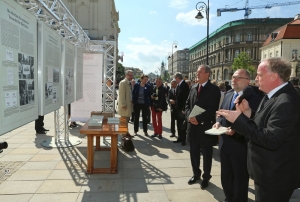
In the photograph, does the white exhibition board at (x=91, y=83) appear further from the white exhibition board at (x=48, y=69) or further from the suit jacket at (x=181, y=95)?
the white exhibition board at (x=48, y=69)

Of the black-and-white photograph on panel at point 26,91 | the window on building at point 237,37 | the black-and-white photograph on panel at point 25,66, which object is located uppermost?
the window on building at point 237,37

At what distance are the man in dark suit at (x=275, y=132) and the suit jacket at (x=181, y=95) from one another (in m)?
4.37

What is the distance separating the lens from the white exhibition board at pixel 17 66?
7.80 ft

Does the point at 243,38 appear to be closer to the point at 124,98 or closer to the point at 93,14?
the point at 93,14

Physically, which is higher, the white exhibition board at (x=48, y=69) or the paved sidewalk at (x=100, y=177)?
the white exhibition board at (x=48, y=69)

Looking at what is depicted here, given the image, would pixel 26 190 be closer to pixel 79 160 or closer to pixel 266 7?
pixel 79 160

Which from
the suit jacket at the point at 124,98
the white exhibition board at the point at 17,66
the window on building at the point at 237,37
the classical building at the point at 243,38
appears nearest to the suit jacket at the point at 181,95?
the suit jacket at the point at 124,98

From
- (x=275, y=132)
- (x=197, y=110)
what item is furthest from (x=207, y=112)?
(x=275, y=132)

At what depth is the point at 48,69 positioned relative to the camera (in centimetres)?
374

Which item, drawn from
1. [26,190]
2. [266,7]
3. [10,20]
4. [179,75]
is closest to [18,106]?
[10,20]

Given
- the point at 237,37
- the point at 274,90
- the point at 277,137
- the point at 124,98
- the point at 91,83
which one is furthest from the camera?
the point at 237,37

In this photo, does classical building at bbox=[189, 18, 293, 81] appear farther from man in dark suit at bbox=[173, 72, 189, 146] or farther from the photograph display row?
the photograph display row

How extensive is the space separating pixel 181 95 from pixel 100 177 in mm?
3274

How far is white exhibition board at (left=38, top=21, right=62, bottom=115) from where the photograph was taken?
3.43 meters
